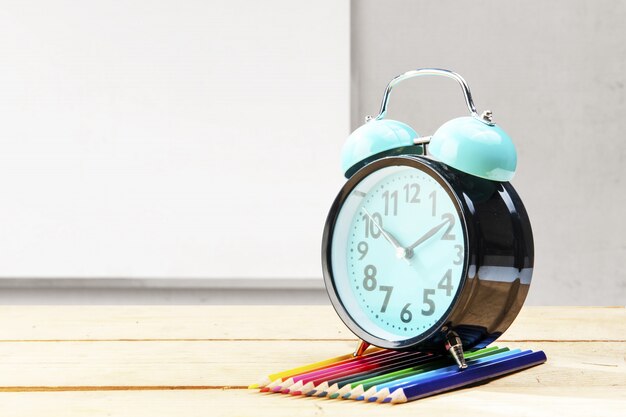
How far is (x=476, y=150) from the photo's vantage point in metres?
0.71

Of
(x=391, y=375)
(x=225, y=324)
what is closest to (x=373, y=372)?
(x=391, y=375)

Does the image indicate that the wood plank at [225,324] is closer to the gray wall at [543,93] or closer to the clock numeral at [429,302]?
the clock numeral at [429,302]

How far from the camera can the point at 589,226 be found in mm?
2209

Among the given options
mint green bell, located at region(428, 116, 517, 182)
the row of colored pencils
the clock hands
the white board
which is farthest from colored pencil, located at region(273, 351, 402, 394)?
the white board

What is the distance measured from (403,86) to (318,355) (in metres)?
1.43

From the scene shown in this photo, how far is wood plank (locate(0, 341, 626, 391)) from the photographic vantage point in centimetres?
73

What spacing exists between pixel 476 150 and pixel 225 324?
22.7 inches

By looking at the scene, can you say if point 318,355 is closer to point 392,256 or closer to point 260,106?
point 392,256

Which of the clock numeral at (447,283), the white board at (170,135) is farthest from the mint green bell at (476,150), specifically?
the white board at (170,135)

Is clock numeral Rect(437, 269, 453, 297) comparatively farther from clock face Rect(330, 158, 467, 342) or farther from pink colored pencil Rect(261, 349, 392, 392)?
pink colored pencil Rect(261, 349, 392, 392)

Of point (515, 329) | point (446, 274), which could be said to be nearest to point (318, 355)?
point (446, 274)

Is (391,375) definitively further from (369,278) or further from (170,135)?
(170,135)

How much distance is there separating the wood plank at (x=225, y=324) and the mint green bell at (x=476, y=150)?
0.36m

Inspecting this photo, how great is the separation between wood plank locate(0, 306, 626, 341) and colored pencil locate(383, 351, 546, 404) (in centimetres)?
19
